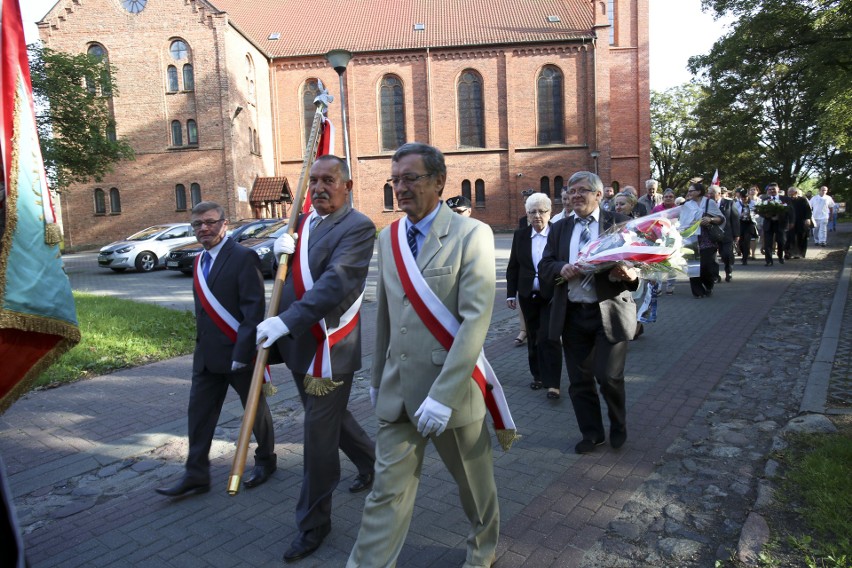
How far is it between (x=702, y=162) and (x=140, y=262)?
4186 cm

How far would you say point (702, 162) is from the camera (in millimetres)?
47469

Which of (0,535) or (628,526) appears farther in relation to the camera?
(628,526)

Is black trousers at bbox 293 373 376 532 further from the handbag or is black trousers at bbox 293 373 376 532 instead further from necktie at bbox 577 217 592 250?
the handbag

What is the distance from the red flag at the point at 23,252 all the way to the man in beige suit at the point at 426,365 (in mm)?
1369

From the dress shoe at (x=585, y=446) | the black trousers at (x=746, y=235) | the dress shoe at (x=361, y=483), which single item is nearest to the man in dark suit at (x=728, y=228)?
the black trousers at (x=746, y=235)

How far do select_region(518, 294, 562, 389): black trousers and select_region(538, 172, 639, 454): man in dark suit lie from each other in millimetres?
1032

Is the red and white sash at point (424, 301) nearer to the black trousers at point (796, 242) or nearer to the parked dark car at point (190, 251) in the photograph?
the parked dark car at point (190, 251)

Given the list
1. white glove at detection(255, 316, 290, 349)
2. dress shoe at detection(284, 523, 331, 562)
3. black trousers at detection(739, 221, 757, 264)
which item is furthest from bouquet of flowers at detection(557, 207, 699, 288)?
black trousers at detection(739, 221, 757, 264)

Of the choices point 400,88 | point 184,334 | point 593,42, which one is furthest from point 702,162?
point 184,334

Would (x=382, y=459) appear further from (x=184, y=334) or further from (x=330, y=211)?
(x=184, y=334)

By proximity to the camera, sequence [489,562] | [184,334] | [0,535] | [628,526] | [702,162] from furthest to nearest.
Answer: [702,162] → [184,334] → [628,526] → [489,562] → [0,535]

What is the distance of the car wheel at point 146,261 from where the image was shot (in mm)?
20719

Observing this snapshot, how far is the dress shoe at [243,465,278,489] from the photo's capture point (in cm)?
434

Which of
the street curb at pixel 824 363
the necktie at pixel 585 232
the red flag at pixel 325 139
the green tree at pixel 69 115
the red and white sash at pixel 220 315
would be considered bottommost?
the street curb at pixel 824 363
